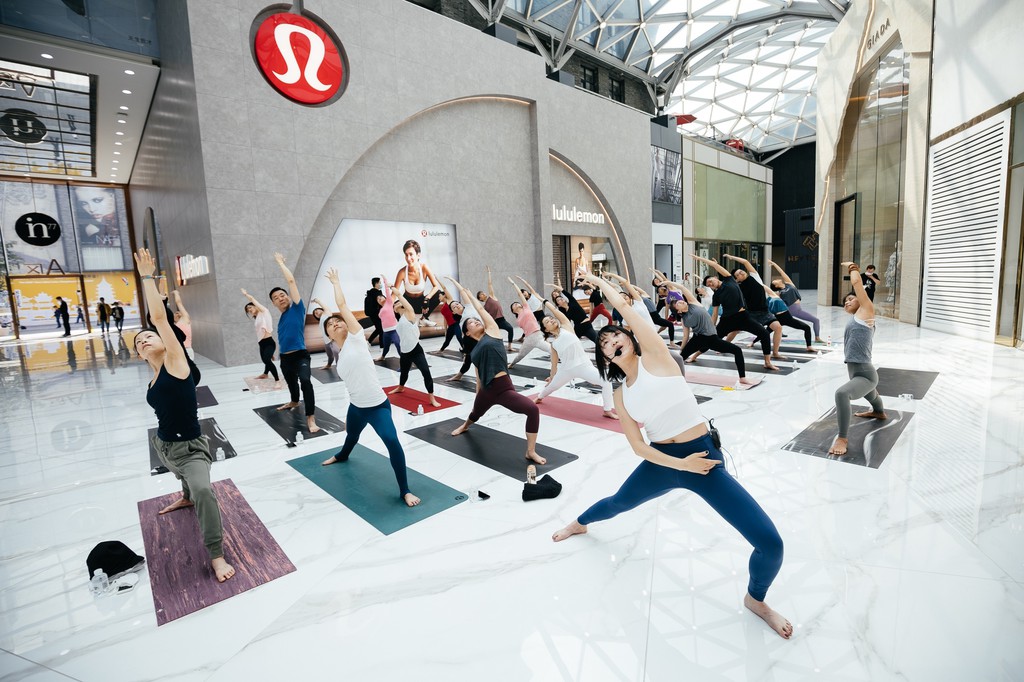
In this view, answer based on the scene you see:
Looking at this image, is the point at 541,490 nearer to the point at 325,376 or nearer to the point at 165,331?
the point at 165,331

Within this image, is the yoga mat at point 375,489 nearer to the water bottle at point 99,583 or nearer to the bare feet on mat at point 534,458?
the bare feet on mat at point 534,458

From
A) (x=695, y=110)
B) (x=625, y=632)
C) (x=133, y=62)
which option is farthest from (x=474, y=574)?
(x=695, y=110)

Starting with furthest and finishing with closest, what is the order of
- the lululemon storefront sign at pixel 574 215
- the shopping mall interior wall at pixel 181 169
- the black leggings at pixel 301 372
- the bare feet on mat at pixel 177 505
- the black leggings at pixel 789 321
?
1. the lululemon storefront sign at pixel 574 215
2. the shopping mall interior wall at pixel 181 169
3. the black leggings at pixel 789 321
4. the black leggings at pixel 301 372
5. the bare feet on mat at pixel 177 505

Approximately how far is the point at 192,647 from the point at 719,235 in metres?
28.5

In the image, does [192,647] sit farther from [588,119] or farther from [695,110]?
[695,110]

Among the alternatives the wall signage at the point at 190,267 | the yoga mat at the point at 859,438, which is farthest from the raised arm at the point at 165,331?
the wall signage at the point at 190,267

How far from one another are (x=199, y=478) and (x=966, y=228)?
13744 mm

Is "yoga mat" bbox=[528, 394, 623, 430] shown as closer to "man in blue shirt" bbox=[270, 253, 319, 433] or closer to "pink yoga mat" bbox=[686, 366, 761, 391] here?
"pink yoga mat" bbox=[686, 366, 761, 391]

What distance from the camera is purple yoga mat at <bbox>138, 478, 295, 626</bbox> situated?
2.72 meters

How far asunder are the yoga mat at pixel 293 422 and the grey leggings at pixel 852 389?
5.34 meters

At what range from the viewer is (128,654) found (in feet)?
7.59

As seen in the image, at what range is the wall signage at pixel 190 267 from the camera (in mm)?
10377

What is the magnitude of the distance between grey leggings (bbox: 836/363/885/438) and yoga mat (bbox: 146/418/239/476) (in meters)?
6.05

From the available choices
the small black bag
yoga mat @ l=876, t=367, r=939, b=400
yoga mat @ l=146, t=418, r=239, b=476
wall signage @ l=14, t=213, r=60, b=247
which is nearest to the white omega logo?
yoga mat @ l=146, t=418, r=239, b=476
